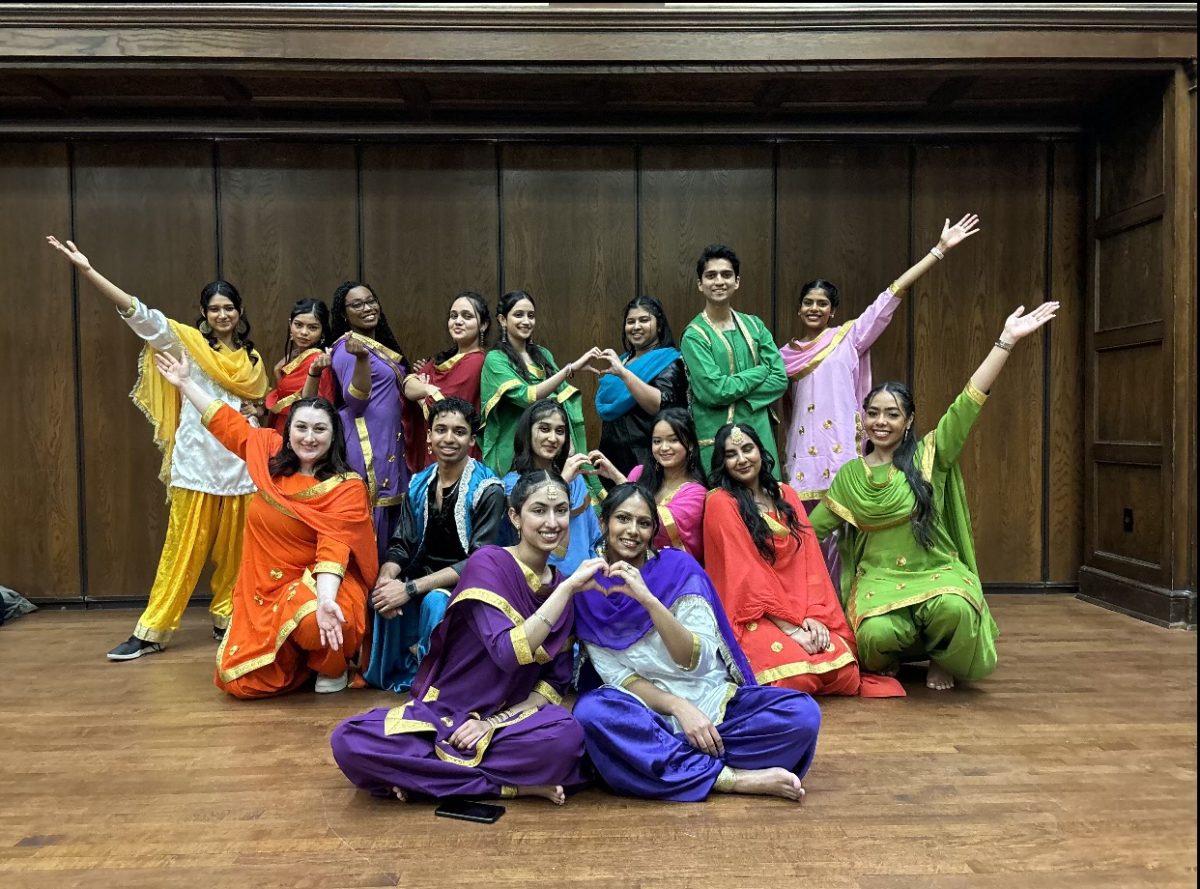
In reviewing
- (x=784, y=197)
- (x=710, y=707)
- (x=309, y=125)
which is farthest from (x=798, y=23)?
(x=710, y=707)

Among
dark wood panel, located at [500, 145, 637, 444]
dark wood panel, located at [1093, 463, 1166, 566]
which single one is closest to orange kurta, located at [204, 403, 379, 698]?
dark wood panel, located at [500, 145, 637, 444]

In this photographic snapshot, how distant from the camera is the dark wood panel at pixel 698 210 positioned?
486 cm

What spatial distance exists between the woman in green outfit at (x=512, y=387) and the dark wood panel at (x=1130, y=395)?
109 inches

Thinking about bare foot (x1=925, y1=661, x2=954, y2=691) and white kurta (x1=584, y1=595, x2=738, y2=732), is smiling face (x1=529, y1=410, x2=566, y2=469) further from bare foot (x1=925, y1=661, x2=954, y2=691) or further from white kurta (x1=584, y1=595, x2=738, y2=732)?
bare foot (x1=925, y1=661, x2=954, y2=691)

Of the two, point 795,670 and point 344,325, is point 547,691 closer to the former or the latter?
point 795,670

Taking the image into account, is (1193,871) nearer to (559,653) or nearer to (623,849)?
(623,849)

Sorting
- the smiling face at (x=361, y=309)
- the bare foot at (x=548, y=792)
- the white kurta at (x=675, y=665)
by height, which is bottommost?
the bare foot at (x=548, y=792)

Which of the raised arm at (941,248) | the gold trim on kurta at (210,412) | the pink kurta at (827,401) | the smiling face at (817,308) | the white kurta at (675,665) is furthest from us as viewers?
the smiling face at (817,308)

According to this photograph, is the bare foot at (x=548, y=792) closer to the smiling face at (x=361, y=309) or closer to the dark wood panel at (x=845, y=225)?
A: the smiling face at (x=361, y=309)

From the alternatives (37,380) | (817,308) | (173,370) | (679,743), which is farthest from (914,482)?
(37,380)

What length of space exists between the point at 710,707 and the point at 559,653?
0.43m

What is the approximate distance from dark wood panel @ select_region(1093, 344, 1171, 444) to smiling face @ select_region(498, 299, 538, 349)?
Result: 120 inches

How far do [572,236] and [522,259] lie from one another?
0.31 m

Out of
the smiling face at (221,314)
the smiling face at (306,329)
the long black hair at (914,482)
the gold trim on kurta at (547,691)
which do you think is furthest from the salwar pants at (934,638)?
the smiling face at (221,314)
